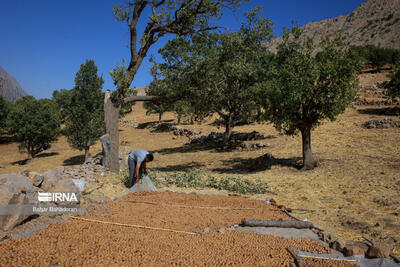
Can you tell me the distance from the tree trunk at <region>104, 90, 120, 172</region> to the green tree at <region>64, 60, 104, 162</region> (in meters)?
13.3

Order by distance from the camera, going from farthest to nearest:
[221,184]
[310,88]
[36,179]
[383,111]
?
[383,111], [310,88], [221,184], [36,179]

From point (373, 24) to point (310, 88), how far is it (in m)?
105

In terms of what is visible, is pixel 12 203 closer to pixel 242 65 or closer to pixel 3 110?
pixel 242 65

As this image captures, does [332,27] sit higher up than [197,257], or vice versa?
[332,27]

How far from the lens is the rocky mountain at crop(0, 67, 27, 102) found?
6139 cm

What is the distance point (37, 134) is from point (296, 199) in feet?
107

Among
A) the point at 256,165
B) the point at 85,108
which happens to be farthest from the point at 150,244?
the point at 85,108

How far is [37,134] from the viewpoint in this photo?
31312 mm

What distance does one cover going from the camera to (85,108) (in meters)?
23.7

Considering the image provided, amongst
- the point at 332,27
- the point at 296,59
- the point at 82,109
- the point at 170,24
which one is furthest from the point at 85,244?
the point at 332,27

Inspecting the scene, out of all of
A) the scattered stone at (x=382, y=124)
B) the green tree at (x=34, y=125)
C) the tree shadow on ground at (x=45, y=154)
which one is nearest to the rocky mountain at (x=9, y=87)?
the green tree at (x=34, y=125)

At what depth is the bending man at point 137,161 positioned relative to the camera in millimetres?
9266

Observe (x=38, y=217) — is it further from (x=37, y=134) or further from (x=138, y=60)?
(x=37, y=134)

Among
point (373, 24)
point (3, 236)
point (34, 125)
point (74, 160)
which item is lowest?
point (74, 160)
